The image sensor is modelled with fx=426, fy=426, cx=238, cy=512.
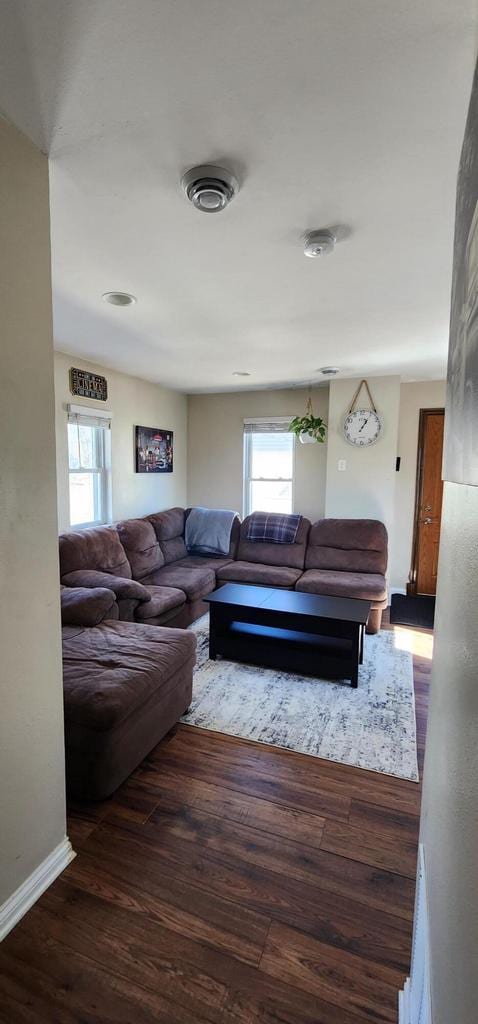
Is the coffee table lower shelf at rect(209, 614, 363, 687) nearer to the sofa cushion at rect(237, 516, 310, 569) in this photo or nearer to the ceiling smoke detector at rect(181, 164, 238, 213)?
the sofa cushion at rect(237, 516, 310, 569)

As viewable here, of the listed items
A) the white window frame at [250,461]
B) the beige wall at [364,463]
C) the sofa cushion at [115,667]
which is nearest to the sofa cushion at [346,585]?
the beige wall at [364,463]

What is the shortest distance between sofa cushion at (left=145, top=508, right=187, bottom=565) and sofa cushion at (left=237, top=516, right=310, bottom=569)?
0.68m

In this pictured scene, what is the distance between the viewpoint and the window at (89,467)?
3664mm

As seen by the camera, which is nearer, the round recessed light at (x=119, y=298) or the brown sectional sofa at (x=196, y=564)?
the round recessed light at (x=119, y=298)

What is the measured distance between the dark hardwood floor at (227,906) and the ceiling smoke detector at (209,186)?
229 centimetres

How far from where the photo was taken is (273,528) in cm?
465

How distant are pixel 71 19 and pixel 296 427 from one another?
3.72 meters

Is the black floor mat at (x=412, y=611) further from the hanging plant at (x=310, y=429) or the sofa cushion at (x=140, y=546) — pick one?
the sofa cushion at (x=140, y=546)

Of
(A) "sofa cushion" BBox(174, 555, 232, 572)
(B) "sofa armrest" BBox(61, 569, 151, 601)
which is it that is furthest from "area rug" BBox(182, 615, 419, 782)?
(A) "sofa cushion" BBox(174, 555, 232, 572)

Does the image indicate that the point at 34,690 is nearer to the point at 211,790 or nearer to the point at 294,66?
the point at 211,790

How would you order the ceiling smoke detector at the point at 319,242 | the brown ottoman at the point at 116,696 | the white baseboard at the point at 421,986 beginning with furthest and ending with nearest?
1. the brown ottoman at the point at 116,696
2. the ceiling smoke detector at the point at 319,242
3. the white baseboard at the point at 421,986

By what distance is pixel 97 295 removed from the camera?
90.8 inches

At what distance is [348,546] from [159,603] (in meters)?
2.05

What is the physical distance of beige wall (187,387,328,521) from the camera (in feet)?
16.1
